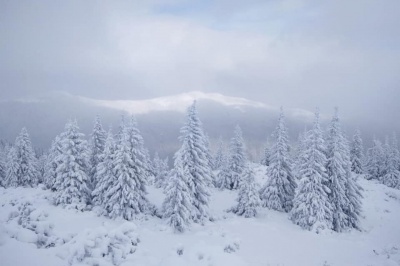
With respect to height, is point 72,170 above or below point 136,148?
below

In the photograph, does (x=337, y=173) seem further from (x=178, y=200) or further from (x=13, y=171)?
(x=13, y=171)

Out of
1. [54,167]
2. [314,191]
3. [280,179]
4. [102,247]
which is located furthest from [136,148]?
[102,247]

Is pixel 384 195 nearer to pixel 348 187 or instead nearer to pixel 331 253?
pixel 348 187

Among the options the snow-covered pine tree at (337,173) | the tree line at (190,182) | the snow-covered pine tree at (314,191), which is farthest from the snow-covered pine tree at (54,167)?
the snow-covered pine tree at (337,173)

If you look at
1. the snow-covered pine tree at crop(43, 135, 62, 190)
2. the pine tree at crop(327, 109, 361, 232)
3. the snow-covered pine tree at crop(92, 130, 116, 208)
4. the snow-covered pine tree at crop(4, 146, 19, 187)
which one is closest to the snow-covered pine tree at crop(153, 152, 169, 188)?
the snow-covered pine tree at crop(92, 130, 116, 208)

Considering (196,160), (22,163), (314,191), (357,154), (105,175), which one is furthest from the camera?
(357,154)

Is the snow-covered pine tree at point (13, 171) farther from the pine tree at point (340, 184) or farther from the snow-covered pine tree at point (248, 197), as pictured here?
the pine tree at point (340, 184)

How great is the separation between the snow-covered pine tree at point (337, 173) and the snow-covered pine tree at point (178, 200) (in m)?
16.2

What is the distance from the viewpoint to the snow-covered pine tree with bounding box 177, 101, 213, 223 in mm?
31703

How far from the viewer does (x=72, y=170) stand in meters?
33.3

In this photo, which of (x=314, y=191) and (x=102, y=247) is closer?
(x=102, y=247)

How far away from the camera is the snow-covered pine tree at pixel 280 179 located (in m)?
37.8

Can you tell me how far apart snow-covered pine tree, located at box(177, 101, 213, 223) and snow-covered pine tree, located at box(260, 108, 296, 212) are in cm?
969

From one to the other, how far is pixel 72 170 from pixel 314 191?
2692cm
